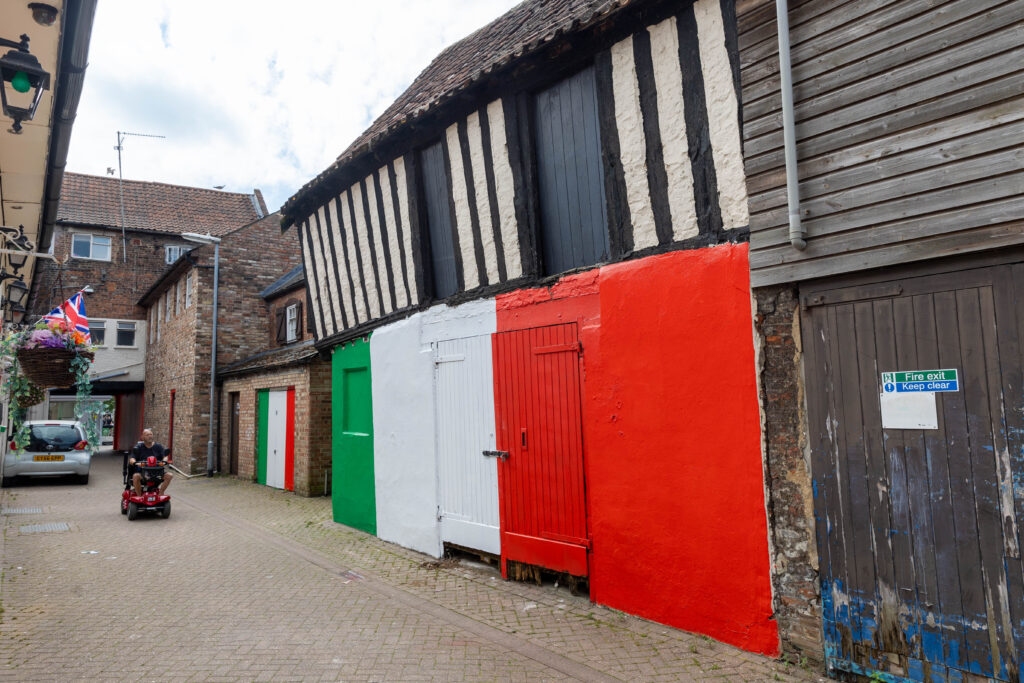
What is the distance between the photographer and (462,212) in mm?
7105

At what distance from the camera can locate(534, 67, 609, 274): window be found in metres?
5.74

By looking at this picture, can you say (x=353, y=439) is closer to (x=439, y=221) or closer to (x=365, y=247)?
(x=365, y=247)

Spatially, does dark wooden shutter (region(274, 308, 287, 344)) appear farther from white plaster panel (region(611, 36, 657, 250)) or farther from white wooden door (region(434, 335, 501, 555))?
white plaster panel (region(611, 36, 657, 250))

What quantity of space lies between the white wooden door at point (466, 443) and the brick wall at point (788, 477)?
3101 millimetres

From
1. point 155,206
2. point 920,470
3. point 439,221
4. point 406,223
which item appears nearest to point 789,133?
point 920,470

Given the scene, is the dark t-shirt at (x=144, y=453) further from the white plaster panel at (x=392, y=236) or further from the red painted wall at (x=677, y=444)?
the red painted wall at (x=677, y=444)

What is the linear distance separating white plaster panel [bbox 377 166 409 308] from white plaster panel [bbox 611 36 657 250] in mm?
3776

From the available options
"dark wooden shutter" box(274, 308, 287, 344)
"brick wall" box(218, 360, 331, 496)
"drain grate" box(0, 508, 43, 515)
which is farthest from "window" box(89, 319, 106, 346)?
"brick wall" box(218, 360, 331, 496)

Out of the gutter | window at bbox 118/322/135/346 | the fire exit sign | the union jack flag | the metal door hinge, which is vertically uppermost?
window at bbox 118/322/135/346

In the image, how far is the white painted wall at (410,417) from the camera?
293 inches

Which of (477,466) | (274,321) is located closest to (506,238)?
(477,466)

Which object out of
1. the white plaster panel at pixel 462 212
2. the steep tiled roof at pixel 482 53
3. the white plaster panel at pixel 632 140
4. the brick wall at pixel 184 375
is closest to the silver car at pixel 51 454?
the brick wall at pixel 184 375

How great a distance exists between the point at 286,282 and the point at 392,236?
36.9 ft

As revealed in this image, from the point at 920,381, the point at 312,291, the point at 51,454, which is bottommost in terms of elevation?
the point at 51,454
